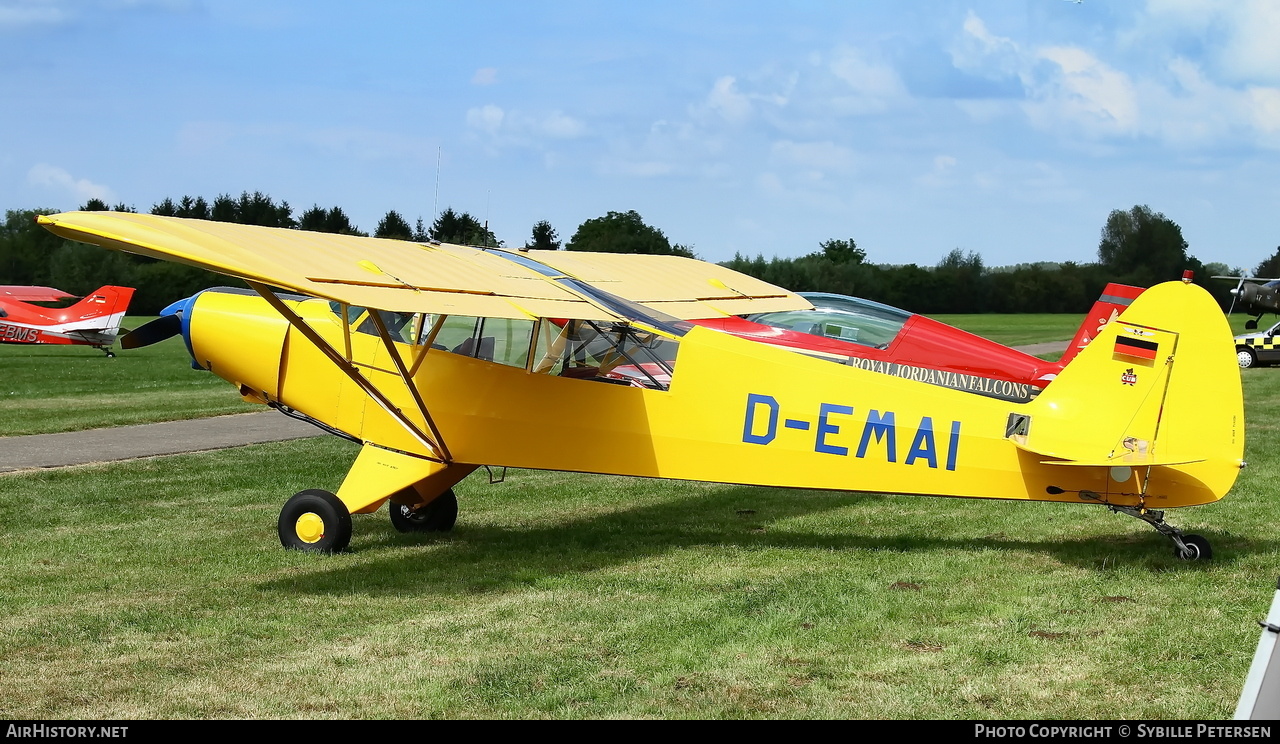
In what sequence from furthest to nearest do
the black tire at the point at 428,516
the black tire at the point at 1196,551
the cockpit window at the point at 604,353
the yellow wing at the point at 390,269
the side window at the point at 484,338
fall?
the black tire at the point at 428,516 → the side window at the point at 484,338 → the cockpit window at the point at 604,353 → the black tire at the point at 1196,551 → the yellow wing at the point at 390,269

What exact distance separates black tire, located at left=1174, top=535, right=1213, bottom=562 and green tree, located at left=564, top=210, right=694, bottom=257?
38388 mm

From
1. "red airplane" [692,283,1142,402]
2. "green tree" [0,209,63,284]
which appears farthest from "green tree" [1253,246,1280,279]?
"green tree" [0,209,63,284]

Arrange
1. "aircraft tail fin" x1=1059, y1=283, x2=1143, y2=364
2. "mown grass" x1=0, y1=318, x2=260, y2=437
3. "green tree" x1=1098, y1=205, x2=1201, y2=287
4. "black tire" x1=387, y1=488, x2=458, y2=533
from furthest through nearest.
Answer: "green tree" x1=1098, y1=205, x2=1201, y2=287 → "mown grass" x1=0, y1=318, x2=260, y2=437 → "aircraft tail fin" x1=1059, y1=283, x2=1143, y2=364 → "black tire" x1=387, y1=488, x2=458, y2=533

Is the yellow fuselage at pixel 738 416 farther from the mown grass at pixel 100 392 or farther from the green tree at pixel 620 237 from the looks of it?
the green tree at pixel 620 237

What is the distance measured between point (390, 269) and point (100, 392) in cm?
1568

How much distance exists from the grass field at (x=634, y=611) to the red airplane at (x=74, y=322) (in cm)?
2318

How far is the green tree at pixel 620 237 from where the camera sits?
157ft

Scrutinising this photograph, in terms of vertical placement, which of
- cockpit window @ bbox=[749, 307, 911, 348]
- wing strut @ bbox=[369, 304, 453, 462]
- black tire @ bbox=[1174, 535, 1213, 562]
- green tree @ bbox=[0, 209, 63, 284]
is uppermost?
cockpit window @ bbox=[749, 307, 911, 348]

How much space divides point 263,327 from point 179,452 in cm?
533

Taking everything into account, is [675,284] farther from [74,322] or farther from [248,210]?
[248,210]

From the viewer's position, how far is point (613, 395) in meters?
7.73

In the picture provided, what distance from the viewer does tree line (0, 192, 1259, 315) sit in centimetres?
4497

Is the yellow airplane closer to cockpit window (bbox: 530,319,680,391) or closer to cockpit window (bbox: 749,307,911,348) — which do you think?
cockpit window (bbox: 530,319,680,391)

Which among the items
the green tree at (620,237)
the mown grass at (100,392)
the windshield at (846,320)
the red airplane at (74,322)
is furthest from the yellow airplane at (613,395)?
the green tree at (620,237)
